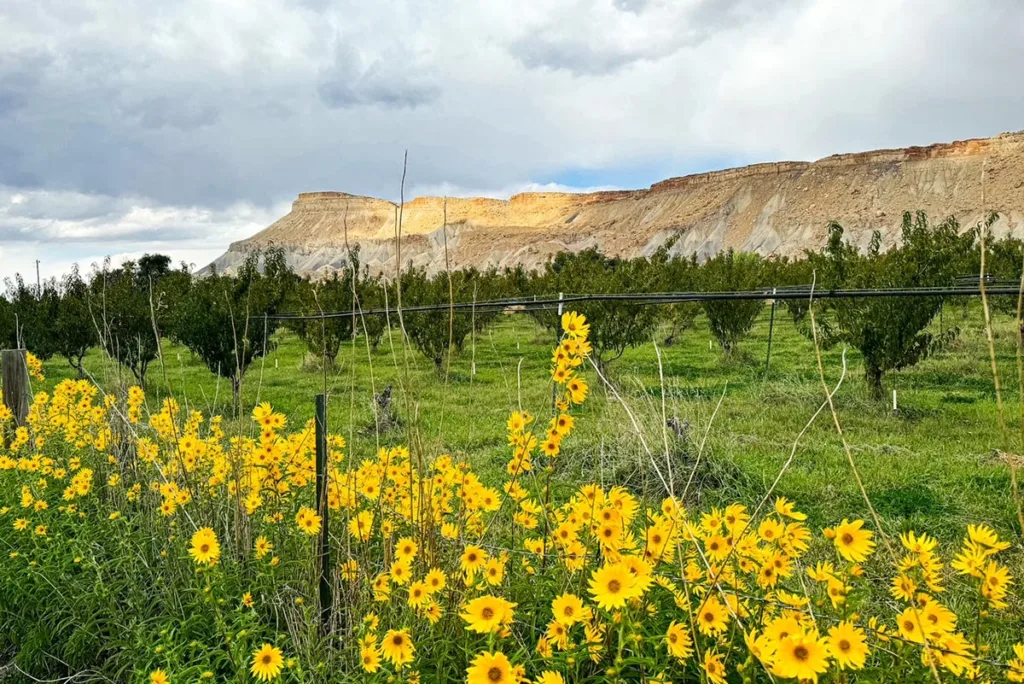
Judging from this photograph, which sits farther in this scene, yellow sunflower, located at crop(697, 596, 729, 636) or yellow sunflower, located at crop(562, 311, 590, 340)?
yellow sunflower, located at crop(562, 311, 590, 340)

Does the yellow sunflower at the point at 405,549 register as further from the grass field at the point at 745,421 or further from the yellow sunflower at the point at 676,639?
the yellow sunflower at the point at 676,639

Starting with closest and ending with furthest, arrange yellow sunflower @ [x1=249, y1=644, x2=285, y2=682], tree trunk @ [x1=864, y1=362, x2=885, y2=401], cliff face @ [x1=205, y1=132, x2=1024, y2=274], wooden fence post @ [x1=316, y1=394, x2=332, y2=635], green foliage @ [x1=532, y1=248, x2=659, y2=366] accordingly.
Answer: yellow sunflower @ [x1=249, y1=644, x2=285, y2=682] < wooden fence post @ [x1=316, y1=394, x2=332, y2=635] < tree trunk @ [x1=864, y1=362, x2=885, y2=401] < green foliage @ [x1=532, y1=248, x2=659, y2=366] < cliff face @ [x1=205, y1=132, x2=1024, y2=274]

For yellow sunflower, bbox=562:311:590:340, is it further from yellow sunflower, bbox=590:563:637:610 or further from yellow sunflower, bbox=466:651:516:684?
yellow sunflower, bbox=466:651:516:684

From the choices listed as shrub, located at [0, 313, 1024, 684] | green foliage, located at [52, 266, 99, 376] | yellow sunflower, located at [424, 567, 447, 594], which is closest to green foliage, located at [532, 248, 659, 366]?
shrub, located at [0, 313, 1024, 684]

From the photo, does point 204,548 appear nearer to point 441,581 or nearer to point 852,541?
point 441,581

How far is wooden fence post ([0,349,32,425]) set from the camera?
16.7 feet

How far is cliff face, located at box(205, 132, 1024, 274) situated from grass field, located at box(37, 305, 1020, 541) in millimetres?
35175

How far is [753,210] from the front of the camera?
2990 inches

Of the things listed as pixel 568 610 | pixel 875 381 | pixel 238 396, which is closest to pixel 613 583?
pixel 568 610

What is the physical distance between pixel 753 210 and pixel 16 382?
79.1 m

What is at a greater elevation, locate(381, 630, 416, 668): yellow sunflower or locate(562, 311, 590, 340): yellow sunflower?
locate(562, 311, 590, 340): yellow sunflower

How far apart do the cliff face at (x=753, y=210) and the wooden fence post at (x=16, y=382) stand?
41.7 m

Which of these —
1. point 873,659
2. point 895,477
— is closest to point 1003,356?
point 895,477

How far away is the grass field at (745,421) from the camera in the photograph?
16.9 feet
